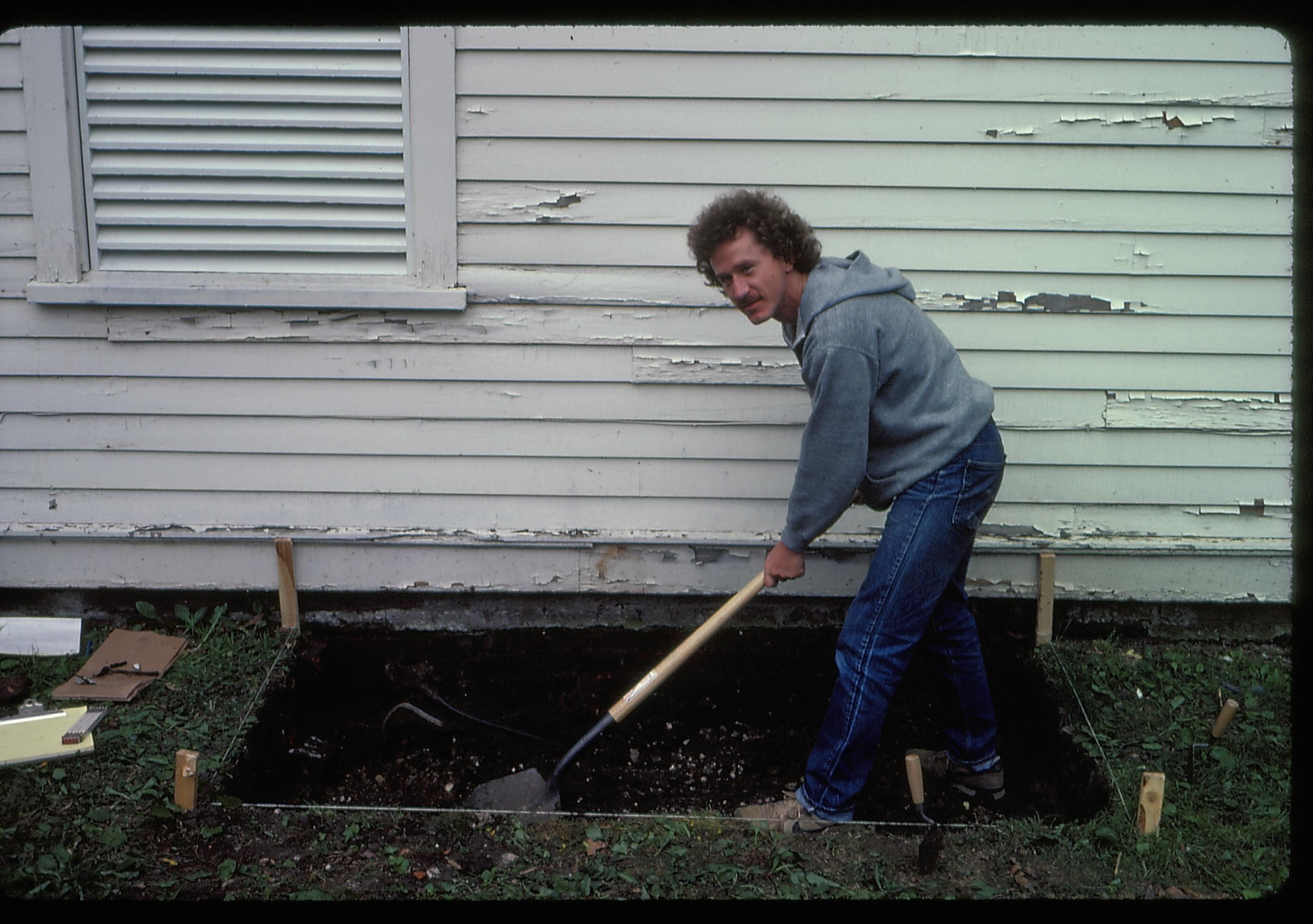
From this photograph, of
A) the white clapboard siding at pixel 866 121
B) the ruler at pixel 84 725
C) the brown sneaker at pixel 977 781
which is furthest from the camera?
the white clapboard siding at pixel 866 121

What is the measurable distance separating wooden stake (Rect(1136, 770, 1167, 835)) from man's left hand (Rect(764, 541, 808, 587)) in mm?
1266

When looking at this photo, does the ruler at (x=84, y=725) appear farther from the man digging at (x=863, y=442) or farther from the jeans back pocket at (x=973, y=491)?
the jeans back pocket at (x=973, y=491)

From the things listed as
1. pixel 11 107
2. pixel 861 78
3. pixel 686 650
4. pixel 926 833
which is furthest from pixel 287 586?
pixel 861 78

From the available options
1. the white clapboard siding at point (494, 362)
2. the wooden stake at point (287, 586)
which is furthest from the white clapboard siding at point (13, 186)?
the wooden stake at point (287, 586)

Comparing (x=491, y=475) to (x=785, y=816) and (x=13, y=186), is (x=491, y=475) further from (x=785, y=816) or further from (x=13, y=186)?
(x=13, y=186)

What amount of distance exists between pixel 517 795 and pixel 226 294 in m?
2.34

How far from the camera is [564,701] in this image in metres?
4.14

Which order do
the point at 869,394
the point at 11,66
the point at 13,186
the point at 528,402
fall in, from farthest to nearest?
the point at 528,402
the point at 13,186
the point at 11,66
the point at 869,394

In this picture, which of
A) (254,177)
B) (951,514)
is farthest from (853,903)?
(254,177)

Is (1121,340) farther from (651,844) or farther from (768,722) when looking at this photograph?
(651,844)

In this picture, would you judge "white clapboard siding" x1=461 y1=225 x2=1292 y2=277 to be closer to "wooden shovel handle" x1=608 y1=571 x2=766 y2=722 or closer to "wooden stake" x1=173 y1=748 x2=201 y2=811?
"wooden shovel handle" x1=608 y1=571 x2=766 y2=722

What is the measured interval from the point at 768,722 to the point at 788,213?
7.44ft

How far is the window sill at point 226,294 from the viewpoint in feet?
12.8

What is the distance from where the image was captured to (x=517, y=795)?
3500mm
